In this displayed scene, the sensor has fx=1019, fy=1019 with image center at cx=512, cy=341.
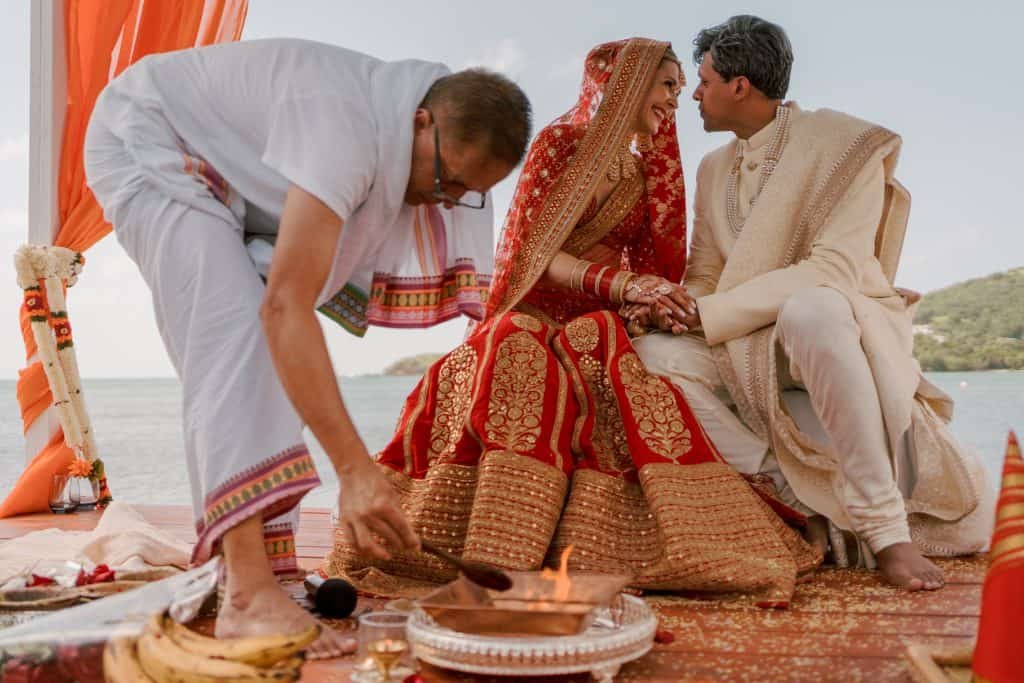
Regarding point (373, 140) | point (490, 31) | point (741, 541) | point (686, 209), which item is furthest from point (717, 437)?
point (490, 31)

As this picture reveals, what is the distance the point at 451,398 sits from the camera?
256 cm

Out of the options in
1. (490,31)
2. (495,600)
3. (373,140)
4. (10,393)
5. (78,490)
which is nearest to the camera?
(495,600)

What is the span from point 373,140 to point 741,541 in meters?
1.20

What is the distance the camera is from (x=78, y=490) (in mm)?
3848

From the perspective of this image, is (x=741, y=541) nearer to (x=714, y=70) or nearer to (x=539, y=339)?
(x=539, y=339)

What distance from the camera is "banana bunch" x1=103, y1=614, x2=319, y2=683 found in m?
1.27

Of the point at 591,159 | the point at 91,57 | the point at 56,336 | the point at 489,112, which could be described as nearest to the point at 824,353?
the point at 591,159

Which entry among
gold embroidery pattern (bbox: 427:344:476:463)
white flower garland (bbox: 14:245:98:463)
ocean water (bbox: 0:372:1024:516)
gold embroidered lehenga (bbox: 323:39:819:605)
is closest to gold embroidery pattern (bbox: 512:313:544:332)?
gold embroidered lehenga (bbox: 323:39:819:605)

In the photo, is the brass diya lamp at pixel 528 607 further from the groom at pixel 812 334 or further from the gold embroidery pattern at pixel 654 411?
the groom at pixel 812 334

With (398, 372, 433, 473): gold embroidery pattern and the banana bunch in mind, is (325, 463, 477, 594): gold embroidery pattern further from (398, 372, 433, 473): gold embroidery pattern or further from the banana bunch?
the banana bunch

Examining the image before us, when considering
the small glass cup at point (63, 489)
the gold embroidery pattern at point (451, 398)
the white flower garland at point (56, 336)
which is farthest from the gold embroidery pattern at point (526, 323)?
the small glass cup at point (63, 489)

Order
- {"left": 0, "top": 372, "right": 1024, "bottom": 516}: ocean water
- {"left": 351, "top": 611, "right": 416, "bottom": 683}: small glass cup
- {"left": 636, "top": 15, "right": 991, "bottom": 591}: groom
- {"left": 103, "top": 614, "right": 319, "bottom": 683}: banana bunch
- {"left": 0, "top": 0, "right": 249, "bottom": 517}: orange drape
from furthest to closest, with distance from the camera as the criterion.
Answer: {"left": 0, "top": 372, "right": 1024, "bottom": 516}: ocean water < {"left": 0, "top": 0, "right": 249, "bottom": 517}: orange drape < {"left": 636, "top": 15, "right": 991, "bottom": 591}: groom < {"left": 351, "top": 611, "right": 416, "bottom": 683}: small glass cup < {"left": 103, "top": 614, "right": 319, "bottom": 683}: banana bunch

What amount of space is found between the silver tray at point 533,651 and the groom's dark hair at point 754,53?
190 cm

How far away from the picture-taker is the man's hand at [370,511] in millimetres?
1448
